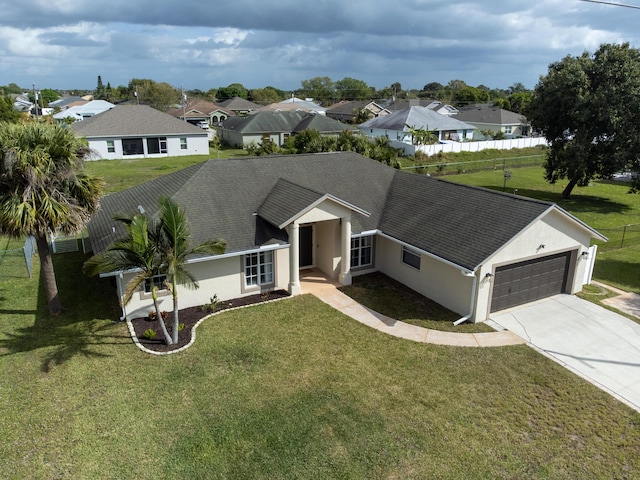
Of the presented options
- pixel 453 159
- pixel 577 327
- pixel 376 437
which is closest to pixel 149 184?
pixel 376 437

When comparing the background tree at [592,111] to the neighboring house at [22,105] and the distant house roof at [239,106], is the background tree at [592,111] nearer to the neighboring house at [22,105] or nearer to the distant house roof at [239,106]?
the distant house roof at [239,106]

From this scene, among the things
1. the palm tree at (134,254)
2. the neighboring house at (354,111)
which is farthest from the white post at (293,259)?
the neighboring house at (354,111)

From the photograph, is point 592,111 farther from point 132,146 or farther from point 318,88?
point 318,88

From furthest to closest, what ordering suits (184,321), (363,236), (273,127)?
(273,127) → (363,236) → (184,321)

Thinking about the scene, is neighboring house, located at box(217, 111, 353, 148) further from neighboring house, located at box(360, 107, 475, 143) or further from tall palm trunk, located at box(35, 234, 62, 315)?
tall palm trunk, located at box(35, 234, 62, 315)

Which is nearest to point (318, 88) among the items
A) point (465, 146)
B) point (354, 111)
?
point (354, 111)
